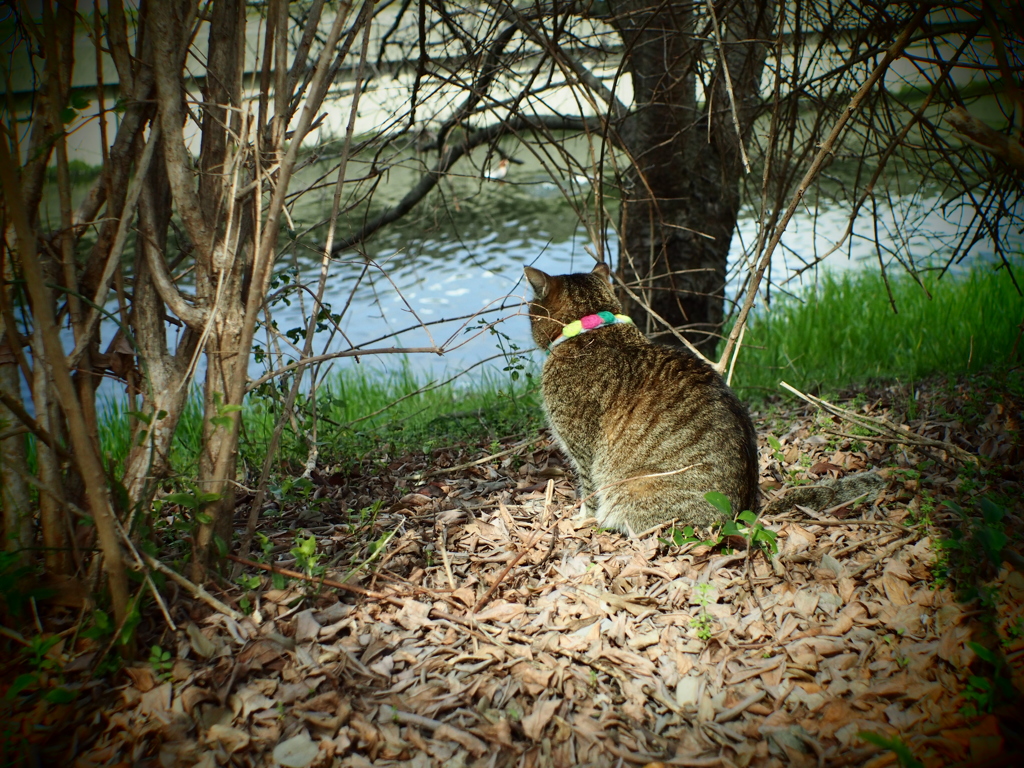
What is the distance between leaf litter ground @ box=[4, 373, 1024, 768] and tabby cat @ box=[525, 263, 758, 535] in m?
0.19

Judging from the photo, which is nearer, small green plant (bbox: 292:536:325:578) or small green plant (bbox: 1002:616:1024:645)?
small green plant (bbox: 1002:616:1024:645)

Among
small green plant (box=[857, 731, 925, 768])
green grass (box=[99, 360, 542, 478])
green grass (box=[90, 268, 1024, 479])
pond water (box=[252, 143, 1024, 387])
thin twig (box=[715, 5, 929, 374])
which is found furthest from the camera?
pond water (box=[252, 143, 1024, 387])

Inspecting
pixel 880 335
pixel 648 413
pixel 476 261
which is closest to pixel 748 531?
pixel 648 413

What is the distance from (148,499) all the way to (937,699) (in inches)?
96.4

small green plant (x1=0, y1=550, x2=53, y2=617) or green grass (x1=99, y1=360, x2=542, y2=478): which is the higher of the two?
green grass (x1=99, y1=360, x2=542, y2=478)

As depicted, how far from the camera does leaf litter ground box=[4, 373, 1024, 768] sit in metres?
1.78

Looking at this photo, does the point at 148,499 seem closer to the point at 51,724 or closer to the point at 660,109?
the point at 51,724

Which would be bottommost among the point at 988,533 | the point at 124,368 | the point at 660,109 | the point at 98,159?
the point at 988,533

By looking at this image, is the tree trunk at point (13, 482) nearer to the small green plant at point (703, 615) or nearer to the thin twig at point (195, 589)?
the thin twig at point (195, 589)

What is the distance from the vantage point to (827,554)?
2.45m

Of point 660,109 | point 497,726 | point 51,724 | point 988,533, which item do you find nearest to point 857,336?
point 660,109

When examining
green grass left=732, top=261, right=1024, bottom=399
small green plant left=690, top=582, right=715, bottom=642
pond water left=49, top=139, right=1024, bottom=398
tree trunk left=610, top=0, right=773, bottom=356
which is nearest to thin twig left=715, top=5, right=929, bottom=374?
small green plant left=690, top=582, right=715, bottom=642

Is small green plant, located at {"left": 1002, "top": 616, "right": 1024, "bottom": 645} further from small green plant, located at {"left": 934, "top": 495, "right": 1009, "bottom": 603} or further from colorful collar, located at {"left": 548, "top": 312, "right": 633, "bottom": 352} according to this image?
colorful collar, located at {"left": 548, "top": 312, "right": 633, "bottom": 352}

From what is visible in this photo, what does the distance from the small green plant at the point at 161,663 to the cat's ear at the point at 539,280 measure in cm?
230
